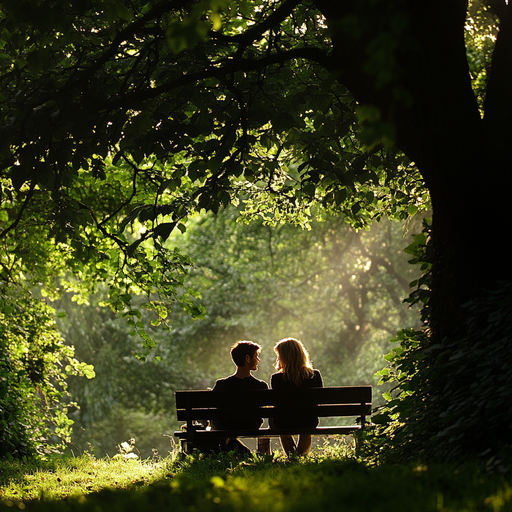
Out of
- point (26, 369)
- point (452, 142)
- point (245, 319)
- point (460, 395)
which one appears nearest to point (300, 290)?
point (245, 319)

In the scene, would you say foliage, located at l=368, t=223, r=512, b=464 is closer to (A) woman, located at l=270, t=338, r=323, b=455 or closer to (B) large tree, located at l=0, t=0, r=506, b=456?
(B) large tree, located at l=0, t=0, r=506, b=456

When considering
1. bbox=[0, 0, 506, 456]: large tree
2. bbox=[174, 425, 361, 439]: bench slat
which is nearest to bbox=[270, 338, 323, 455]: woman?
bbox=[174, 425, 361, 439]: bench slat

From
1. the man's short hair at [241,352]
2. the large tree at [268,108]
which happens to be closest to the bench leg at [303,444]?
the man's short hair at [241,352]

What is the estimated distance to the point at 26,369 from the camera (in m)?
9.49

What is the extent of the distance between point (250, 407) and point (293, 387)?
1.89ft

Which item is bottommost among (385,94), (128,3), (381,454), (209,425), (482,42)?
(381,454)

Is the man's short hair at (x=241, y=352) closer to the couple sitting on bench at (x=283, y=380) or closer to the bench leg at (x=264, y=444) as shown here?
the couple sitting on bench at (x=283, y=380)

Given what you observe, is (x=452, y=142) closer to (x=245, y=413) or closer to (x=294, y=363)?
(x=294, y=363)

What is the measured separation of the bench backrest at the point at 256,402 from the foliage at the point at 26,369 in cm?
322

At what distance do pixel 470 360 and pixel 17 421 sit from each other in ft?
22.5

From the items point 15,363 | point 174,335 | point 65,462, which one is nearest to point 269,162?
point 65,462

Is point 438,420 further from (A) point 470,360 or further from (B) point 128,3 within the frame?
(B) point 128,3

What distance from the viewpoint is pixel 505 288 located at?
4500 mm

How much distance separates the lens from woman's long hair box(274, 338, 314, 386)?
266 inches
